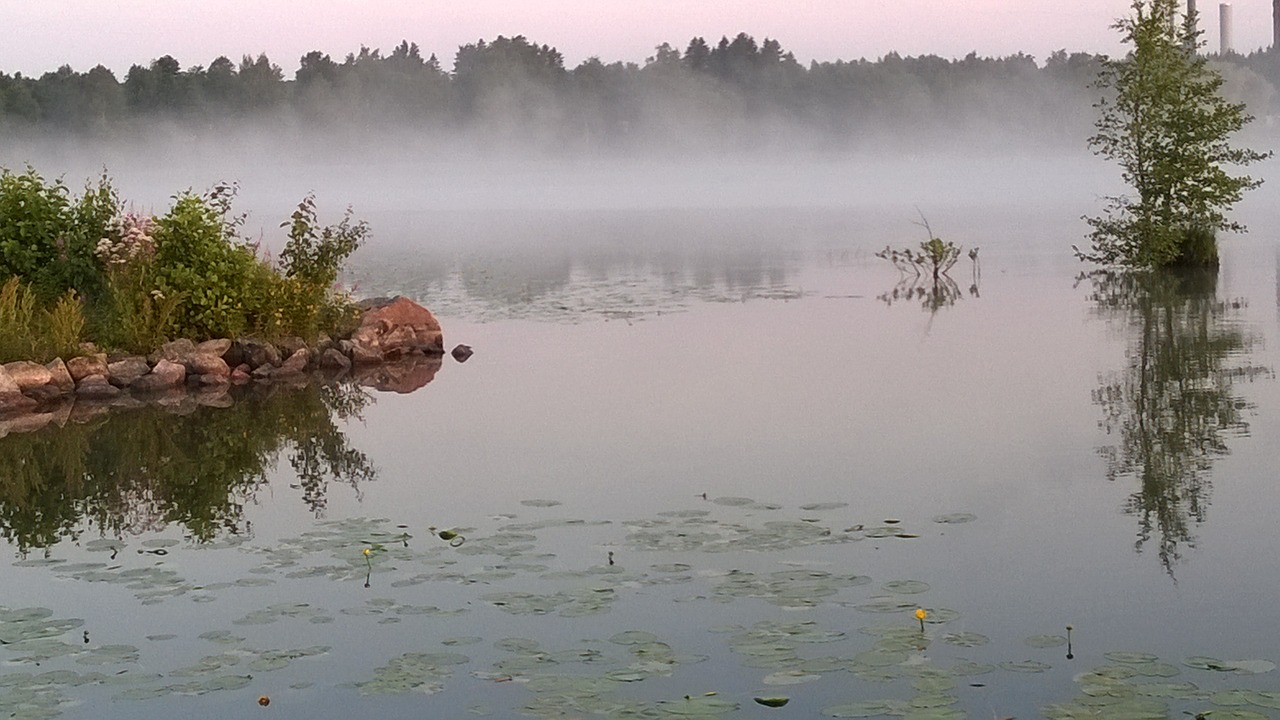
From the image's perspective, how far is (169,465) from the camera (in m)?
12.6

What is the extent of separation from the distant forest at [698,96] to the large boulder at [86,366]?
115 m

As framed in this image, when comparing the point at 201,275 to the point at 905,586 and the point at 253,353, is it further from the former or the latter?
the point at 905,586

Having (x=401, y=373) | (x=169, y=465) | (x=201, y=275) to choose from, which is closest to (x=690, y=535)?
(x=169, y=465)

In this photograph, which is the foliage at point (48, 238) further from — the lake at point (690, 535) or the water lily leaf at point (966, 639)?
the water lily leaf at point (966, 639)

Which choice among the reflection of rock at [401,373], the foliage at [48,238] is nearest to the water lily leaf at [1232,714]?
the reflection of rock at [401,373]

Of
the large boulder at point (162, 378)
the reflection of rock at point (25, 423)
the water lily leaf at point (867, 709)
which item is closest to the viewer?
the water lily leaf at point (867, 709)

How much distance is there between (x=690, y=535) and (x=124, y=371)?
8.65m

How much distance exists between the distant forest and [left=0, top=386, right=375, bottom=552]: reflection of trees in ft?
384

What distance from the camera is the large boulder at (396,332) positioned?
61.7 feet

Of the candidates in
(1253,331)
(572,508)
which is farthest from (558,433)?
(1253,331)

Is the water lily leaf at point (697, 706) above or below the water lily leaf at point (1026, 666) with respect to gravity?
below

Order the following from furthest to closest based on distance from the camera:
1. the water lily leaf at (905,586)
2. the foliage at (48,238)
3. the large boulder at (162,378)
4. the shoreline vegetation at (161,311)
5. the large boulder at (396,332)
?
the large boulder at (396,332)
the foliage at (48,238)
the large boulder at (162,378)
the shoreline vegetation at (161,311)
the water lily leaf at (905,586)

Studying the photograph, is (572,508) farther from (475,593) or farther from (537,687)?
(537,687)

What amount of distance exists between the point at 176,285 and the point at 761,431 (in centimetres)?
724
